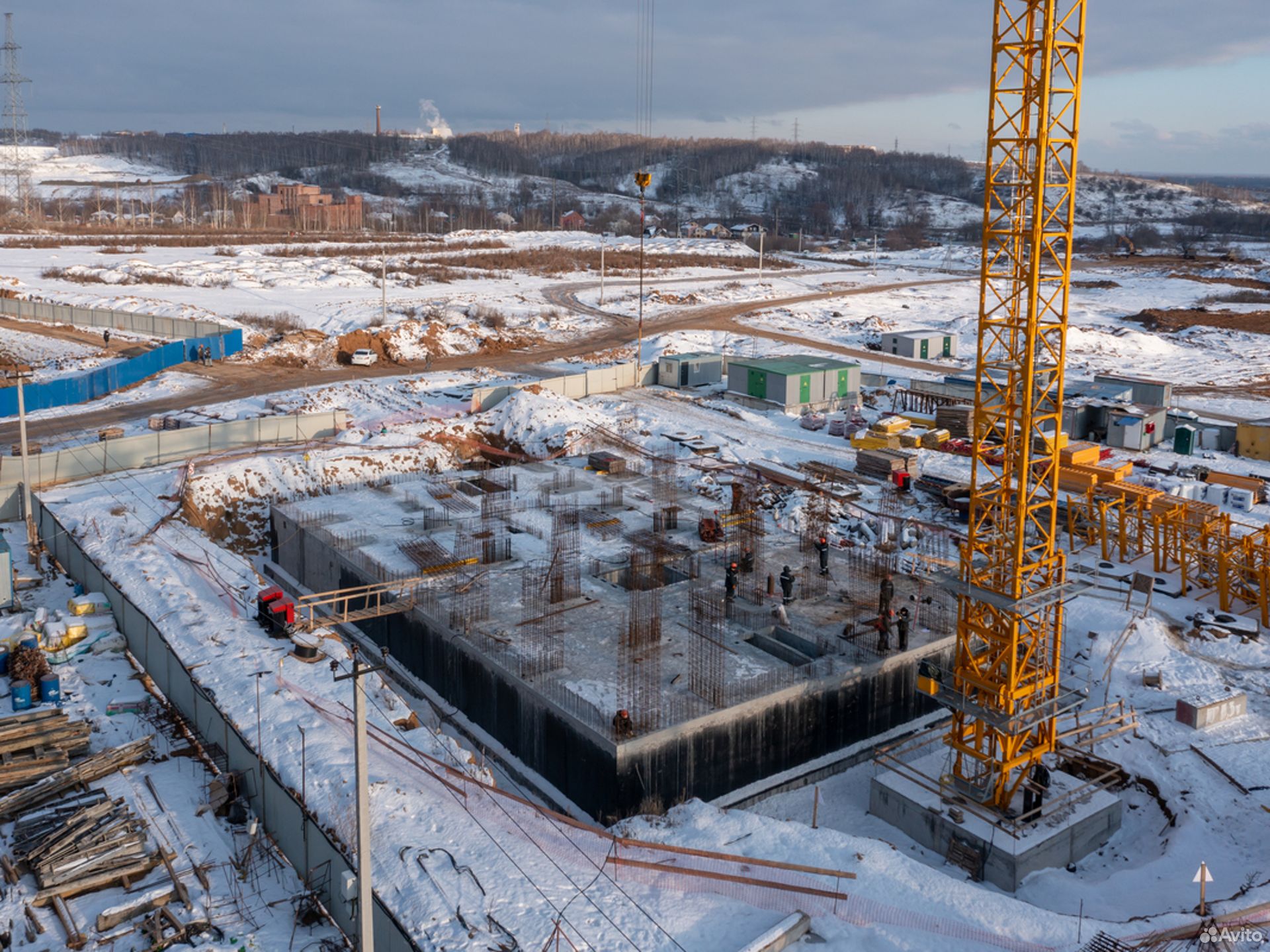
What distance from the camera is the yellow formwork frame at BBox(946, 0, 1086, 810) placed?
1566cm

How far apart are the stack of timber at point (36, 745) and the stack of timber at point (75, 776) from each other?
220 mm

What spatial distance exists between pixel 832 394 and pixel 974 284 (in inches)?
2111

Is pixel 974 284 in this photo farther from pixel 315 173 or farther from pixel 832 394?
pixel 315 173

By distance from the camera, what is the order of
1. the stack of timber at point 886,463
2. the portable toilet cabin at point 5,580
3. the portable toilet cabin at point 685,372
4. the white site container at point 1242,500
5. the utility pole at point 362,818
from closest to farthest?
the utility pole at point 362,818, the portable toilet cabin at point 5,580, the white site container at point 1242,500, the stack of timber at point 886,463, the portable toilet cabin at point 685,372

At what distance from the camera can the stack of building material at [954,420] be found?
41.5 meters

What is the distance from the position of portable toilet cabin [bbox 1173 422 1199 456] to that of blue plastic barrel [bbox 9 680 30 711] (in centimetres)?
3843

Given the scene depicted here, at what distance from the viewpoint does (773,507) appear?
32.5m

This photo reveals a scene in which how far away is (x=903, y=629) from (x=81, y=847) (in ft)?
48.0

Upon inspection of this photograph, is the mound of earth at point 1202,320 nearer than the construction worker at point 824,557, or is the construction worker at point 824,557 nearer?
the construction worker at point 824,557

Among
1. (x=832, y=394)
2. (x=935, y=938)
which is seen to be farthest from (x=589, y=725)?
(x=832, y=394)

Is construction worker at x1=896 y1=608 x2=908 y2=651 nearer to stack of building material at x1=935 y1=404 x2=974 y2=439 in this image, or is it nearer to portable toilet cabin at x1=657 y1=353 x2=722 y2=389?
stack of building material at x1=935 y1=404 x2=974 y2=439

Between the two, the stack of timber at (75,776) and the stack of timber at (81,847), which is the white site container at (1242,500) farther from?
the stack of timber at (81,847)

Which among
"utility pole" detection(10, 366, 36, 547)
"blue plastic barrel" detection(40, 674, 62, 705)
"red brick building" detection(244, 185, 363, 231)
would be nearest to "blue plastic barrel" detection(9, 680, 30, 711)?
"blue plastic barrel" detection(40, 674, 62, 705)

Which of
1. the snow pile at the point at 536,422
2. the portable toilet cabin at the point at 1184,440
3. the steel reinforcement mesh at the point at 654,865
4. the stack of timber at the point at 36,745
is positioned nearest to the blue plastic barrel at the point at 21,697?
the stack of timber at the point at 36,745
